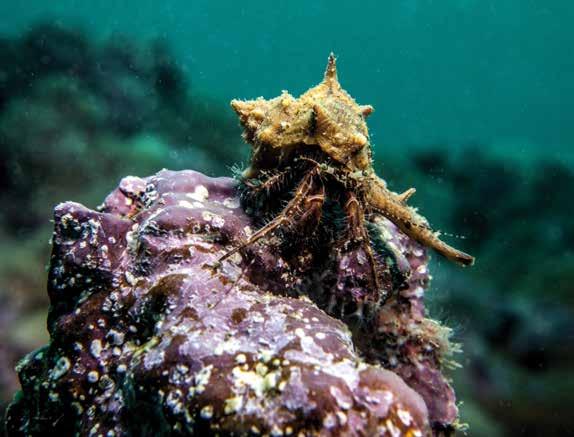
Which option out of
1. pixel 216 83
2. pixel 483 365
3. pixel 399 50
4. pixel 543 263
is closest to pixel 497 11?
pixel 399 50

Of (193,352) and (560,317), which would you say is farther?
(560,317)

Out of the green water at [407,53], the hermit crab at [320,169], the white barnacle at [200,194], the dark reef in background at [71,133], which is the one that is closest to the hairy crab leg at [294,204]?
the hermit crab at [320,169]

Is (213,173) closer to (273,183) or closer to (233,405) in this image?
(273,183)

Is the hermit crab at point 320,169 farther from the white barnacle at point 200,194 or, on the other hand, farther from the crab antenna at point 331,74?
the white barnacle at point 200,194

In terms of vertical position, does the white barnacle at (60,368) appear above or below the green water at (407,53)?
below

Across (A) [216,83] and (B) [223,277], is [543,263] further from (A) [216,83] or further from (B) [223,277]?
(A) [216,83]
